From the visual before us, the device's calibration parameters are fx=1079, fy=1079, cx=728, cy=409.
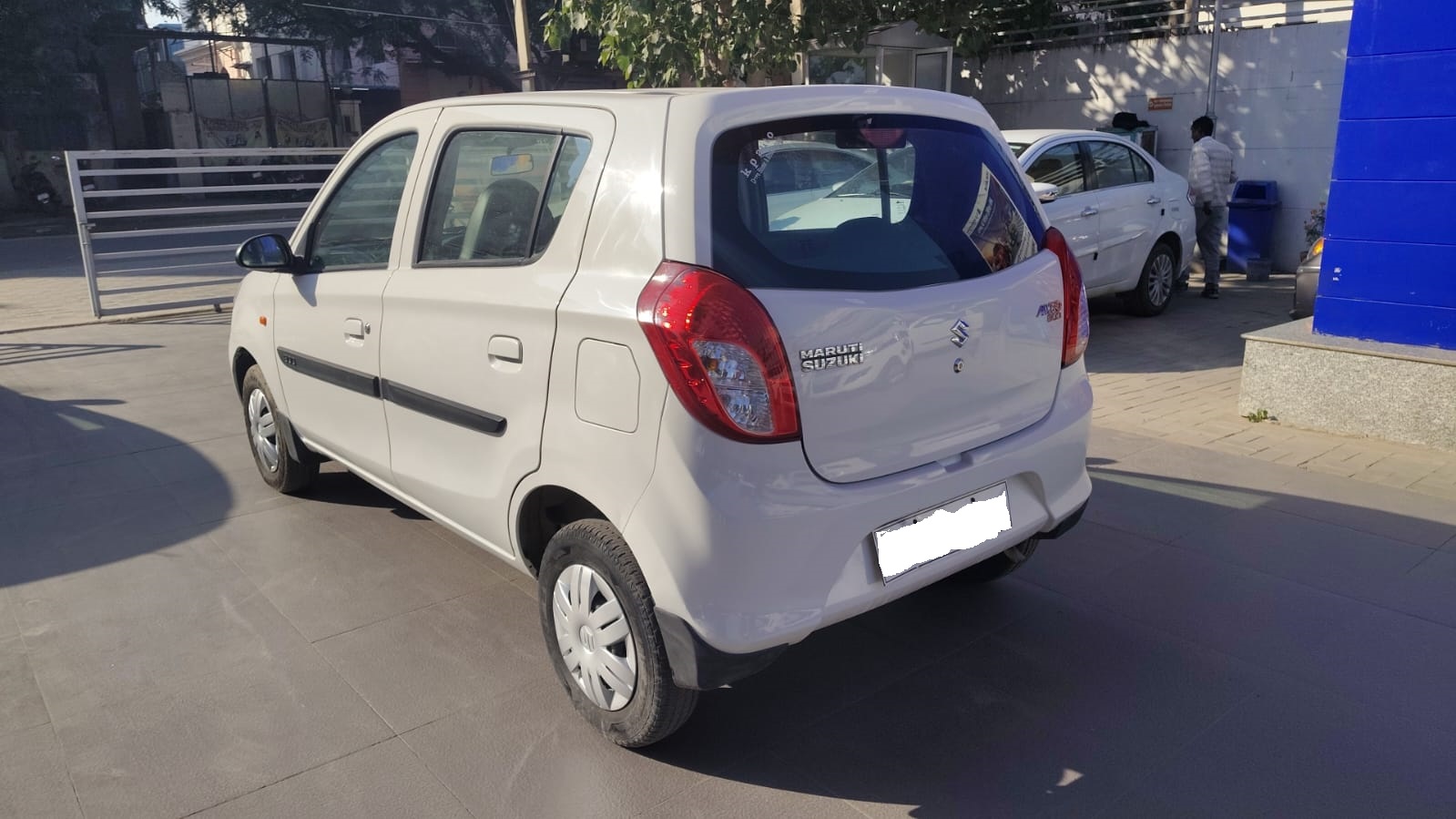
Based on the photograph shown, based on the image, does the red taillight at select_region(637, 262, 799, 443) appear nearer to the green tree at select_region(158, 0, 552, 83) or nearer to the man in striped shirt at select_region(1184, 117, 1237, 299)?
the man in striped shirt at select_region(1184, 117, 1237, 299)

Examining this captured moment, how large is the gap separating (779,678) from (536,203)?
169 centimetres

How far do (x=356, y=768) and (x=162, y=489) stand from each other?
121 inches

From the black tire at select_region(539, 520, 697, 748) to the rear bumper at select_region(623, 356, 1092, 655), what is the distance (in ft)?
0.30

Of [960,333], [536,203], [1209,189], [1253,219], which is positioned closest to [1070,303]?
[960,333]

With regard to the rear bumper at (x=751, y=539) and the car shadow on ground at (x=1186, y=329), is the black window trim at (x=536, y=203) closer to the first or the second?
the rear bumper at (x=751, y=539)

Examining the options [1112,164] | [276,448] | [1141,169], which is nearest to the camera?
[276,448]

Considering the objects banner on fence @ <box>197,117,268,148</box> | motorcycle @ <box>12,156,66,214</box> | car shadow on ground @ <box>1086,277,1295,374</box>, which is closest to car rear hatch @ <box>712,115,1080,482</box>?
car shadow on ground @ <box>1086,277,1295,374</box>

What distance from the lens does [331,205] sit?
4.44 metres

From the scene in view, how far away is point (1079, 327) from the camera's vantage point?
11.4 ft

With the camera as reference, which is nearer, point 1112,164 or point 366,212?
point 366,212

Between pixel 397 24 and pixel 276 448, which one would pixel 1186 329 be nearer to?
pixel 276 448

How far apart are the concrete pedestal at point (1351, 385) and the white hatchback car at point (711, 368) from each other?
10.8ft

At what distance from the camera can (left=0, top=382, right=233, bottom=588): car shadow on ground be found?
15.3 ft

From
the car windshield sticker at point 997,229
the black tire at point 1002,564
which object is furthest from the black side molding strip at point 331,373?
the black tire at point 1002,564
